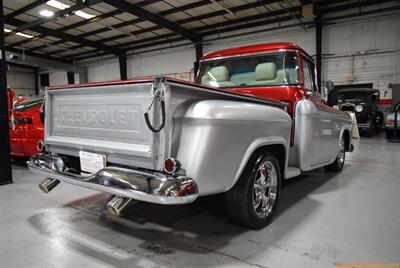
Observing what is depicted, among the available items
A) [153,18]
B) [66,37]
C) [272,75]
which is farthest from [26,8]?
[272,75]

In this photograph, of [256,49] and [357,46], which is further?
[357,46]

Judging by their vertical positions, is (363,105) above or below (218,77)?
below

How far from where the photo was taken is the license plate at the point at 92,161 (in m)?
2.33

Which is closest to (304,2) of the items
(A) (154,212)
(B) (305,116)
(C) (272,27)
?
(C) (272,27)

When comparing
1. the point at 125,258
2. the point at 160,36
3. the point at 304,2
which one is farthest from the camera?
the point at 160,36

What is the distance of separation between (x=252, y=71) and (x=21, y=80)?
25196 millimetres

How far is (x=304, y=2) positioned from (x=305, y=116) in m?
10.0

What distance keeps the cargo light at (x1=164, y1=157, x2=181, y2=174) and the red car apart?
13.3ft

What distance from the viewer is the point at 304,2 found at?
11570 mm

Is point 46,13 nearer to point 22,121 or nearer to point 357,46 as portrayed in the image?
point 22,121

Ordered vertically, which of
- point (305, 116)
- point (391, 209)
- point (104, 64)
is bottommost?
point (391, 209)

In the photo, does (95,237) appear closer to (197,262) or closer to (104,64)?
(197,262)

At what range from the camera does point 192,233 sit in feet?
8.62

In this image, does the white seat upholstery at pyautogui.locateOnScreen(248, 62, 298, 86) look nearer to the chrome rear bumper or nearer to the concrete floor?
the concrete floor
